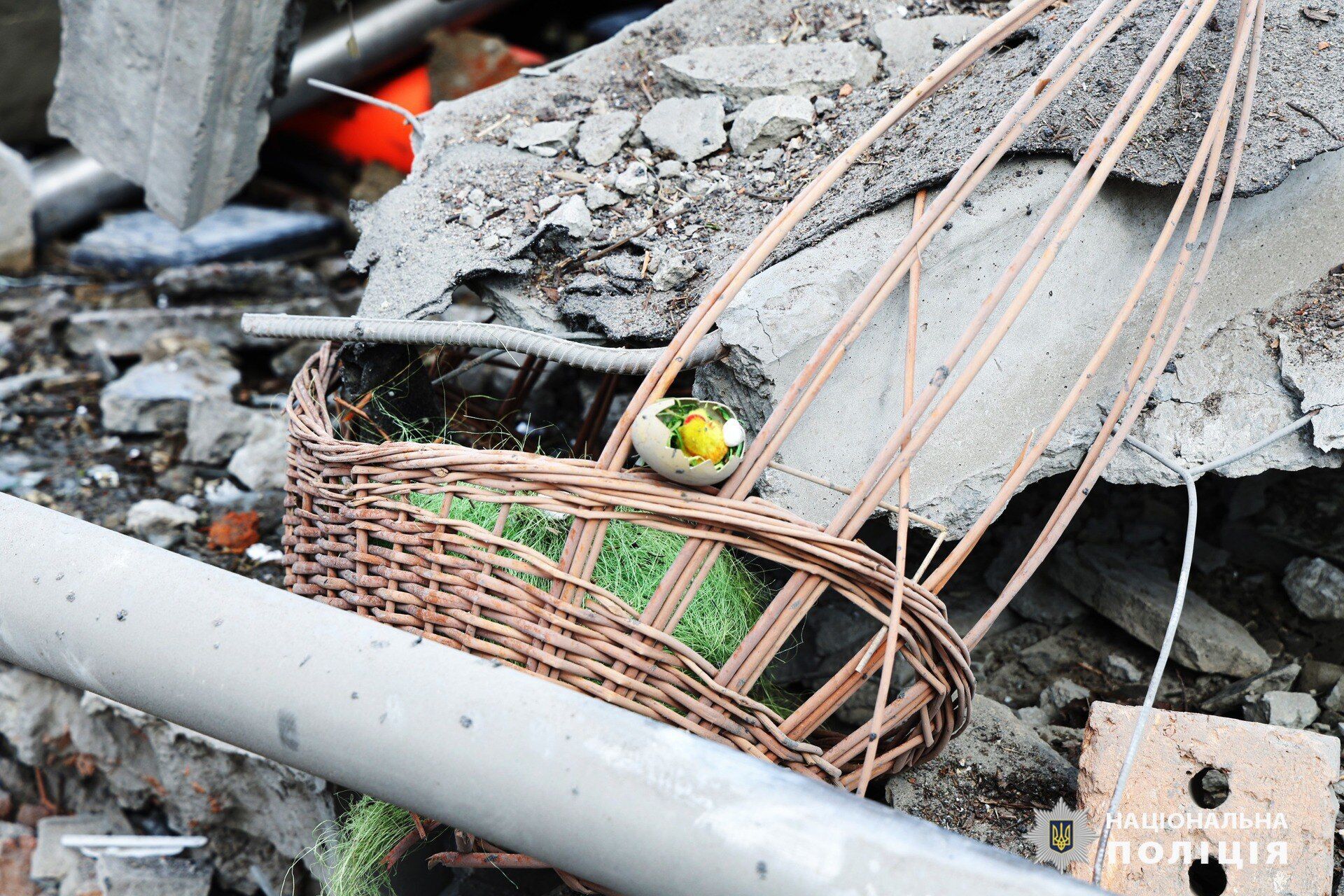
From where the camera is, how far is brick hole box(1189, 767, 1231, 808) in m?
1.30

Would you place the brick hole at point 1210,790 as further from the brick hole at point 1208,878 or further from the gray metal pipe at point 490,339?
the gray metal pipe at point 490,339

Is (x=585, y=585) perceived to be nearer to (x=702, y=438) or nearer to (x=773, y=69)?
(x=702, y=438)

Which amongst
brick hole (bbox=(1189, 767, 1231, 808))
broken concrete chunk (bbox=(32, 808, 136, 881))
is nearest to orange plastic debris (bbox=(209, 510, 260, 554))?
broken concrete chunk (bbox=(32, 808, 136, 881))

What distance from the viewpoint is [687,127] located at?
5.51 feet

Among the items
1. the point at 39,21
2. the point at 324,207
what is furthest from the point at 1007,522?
the point at 39,21

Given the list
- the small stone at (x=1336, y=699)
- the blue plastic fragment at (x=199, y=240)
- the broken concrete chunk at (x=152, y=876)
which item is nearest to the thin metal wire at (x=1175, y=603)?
the small stone at (x=1336, y=699)

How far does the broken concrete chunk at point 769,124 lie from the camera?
5.34 ft

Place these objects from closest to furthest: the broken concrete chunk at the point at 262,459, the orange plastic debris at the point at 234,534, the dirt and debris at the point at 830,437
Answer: the dirt and debris at the point at 830,437, the orange plastic debris at the point at 234,534, the broken concrete chunk at the point at 262,459

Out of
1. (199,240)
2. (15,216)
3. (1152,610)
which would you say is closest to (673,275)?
(1152,610)

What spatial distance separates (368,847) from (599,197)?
966 mm

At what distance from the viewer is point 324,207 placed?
369cm

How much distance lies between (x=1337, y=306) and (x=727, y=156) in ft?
2.95

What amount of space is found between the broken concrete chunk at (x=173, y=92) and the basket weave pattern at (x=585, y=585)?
6.08ft

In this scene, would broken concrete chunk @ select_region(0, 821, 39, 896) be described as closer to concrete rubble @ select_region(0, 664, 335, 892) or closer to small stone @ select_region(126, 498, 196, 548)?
concrete rubble @ select_region(0, 664, 335, 892)
